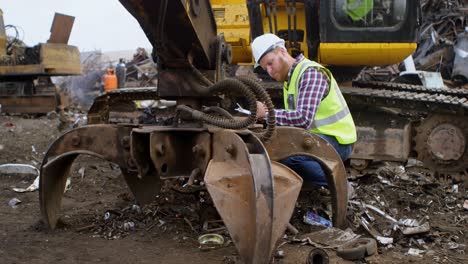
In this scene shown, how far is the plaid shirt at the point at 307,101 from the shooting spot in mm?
3668

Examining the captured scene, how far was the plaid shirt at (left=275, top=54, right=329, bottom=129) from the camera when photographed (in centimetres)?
367

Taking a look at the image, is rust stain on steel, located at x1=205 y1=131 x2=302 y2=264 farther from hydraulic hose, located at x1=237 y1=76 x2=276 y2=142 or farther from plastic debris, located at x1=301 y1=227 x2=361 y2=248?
plastic debris, located at x1=301 y1=227 x2=361 y2=248

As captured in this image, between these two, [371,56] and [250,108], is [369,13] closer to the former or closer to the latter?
[371,56]

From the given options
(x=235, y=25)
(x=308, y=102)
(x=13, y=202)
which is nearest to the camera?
(x=308, y=102)

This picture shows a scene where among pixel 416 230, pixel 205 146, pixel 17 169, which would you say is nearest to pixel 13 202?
pixel 17 169

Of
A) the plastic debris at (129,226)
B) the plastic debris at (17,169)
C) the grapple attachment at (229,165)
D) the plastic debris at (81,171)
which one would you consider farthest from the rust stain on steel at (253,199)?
the plastic debris at (17,169)

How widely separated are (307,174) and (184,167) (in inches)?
37.4

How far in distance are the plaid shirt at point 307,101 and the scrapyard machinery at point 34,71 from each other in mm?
9036

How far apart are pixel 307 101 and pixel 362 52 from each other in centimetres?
267

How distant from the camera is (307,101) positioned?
12.1 ft

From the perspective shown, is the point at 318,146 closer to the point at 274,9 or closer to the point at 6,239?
the point at 6,239

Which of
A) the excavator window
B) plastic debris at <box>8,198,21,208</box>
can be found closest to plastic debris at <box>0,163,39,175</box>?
plastic debris at <box>8,198,21,208</box>

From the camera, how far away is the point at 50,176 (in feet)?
11.9

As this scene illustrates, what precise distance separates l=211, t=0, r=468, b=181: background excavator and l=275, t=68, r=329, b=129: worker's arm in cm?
241
